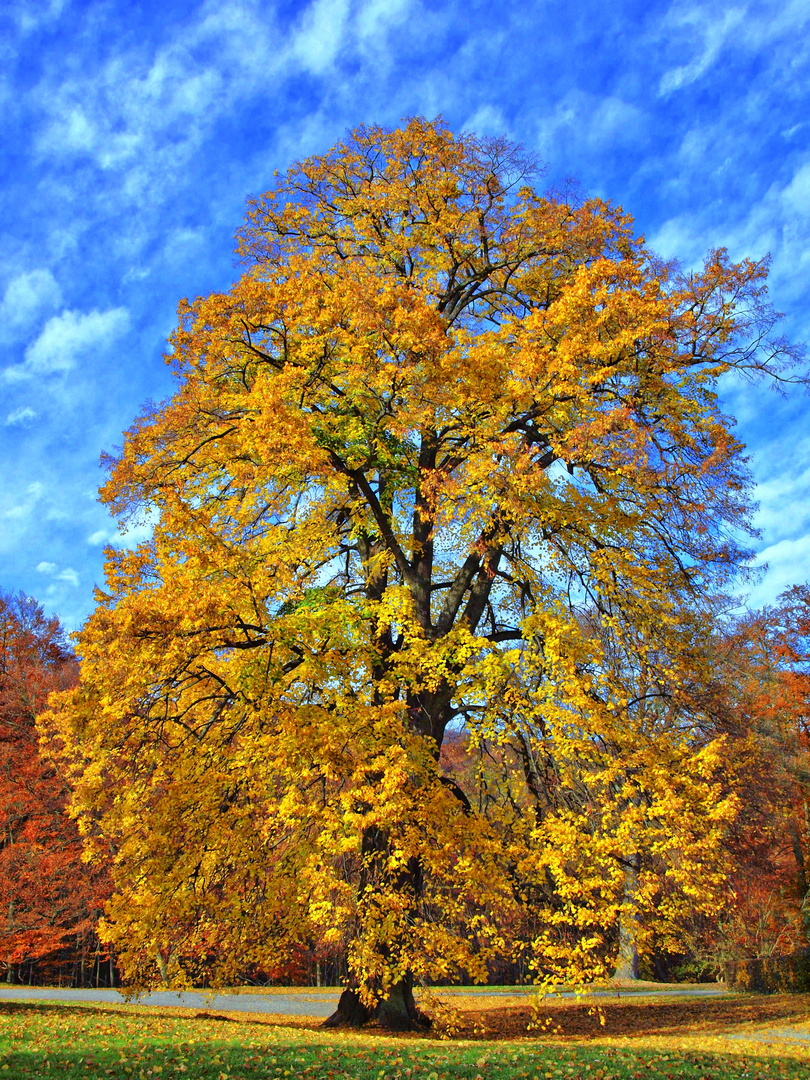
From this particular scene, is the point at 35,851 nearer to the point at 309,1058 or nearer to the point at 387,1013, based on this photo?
the point at 387,1013

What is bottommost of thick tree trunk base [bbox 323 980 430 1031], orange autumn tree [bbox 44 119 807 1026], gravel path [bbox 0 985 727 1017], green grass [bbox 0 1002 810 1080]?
gravel path [bbox 0 985 727 1017]

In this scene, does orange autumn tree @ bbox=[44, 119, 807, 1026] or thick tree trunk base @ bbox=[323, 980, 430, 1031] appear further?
thick tree trunk base @ bbox=[323, 980, 430, 1031]

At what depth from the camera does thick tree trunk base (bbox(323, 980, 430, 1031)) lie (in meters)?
11.1

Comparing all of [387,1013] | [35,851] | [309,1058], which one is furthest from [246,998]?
[309,1058]

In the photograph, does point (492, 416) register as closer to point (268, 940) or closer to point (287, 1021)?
point (268, 940)

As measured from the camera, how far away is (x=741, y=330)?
11.3 metres

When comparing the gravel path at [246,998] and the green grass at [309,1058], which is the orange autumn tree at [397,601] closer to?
the green grass at [309,1058]

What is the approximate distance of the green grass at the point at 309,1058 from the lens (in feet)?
21.2

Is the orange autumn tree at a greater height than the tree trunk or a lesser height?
greater

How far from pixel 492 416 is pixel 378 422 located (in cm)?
173

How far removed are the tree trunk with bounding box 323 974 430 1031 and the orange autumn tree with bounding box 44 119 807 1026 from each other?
39mm

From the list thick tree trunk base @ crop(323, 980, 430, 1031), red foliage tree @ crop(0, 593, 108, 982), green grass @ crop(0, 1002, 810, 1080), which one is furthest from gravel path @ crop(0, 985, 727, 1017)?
green grass @ crop(0, 1002, 810, 1080)

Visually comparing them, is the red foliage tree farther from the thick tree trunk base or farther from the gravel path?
the thick tree trunk base

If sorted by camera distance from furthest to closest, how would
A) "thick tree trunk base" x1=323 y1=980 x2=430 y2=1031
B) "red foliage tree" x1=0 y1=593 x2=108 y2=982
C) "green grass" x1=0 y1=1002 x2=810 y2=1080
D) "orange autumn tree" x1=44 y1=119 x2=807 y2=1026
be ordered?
1. "red foliage tree" x1=0 y1=593 x2=108 y2=982
2. "thick tree trunk base" x1=323 y1=980 x2=430 y2=1031
3. "orange autumn tree" x1=44 y1=119 x2=807 y2=1026
4. "green grass" x1=0 y1=1002 x2=810 y2=1080
